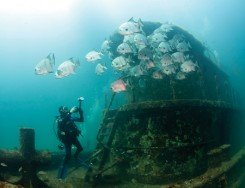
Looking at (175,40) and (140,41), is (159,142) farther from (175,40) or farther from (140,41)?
(175,40)

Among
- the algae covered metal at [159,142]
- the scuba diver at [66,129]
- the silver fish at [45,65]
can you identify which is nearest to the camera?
the algae covered metal at [159,142]

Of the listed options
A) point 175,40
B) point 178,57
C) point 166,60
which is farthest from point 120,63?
point 175,40

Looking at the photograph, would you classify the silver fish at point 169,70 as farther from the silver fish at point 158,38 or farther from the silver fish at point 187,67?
the silver fish at point 158,38

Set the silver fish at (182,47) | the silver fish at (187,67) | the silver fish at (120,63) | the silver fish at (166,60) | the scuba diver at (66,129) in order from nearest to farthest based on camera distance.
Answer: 1. the scuba diver at (66,129)
2. the silver fish at (187,67)
3. the silver fish at (166,60)
4. the silver fish at (120,63)
5. the silver fish at (182,47)

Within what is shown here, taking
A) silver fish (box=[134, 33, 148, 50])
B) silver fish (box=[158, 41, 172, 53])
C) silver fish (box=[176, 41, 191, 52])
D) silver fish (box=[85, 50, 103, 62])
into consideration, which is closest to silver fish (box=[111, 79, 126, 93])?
silver fish (box=[134, 33, 148, 50])

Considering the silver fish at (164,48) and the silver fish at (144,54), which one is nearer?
the silver fish at (144,54)

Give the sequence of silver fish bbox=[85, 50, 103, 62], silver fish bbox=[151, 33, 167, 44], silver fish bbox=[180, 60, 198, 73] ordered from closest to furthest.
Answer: silver fish bbox=[180, 60, 198, 73] < silver fish bbox=[151, 33, 167, 44] < silver fish bbox=[85, 50, 103, 62]

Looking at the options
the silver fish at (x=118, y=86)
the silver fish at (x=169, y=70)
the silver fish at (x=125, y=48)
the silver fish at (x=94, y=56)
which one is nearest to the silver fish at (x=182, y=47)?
the silver fish at (x=169, y=70)

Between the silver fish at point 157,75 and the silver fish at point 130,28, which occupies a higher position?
the silver fish at point 130,28

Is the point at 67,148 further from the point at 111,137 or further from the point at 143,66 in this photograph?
the point at 143,66

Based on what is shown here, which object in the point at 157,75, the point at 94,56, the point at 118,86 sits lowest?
the point at 118,86

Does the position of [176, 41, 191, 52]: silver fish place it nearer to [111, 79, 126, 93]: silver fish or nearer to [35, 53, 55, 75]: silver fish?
[111, 79, 126, 93]: silver fish

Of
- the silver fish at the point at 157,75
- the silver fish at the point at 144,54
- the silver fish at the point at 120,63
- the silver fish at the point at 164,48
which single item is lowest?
the silver fish at the point at 157,75

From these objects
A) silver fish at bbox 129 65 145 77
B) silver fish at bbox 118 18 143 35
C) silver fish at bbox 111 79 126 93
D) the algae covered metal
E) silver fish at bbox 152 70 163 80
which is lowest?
the algae covered metal
